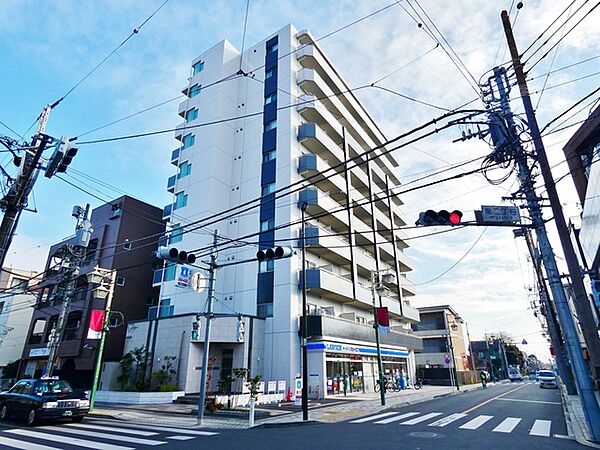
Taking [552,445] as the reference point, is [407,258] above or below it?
above

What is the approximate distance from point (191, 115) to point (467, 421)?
3393 centimetres

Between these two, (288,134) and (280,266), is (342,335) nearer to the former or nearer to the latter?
(280,266)

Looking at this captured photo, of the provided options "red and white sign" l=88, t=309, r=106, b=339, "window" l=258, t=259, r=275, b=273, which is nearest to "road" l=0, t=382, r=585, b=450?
"red and white sign" l=88, t=309, r=106, b=339

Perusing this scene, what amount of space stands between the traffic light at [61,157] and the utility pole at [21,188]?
1143 millimetres

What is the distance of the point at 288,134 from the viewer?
2891 centimetres

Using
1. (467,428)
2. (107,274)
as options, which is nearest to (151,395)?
(107,274)

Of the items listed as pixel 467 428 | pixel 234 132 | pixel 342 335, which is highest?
pixel 234 132

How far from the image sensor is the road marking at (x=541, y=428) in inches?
404

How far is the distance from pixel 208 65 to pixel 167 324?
26.3 metres

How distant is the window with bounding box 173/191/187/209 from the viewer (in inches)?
1272

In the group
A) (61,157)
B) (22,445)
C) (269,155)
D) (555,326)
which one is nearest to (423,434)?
(22,445)

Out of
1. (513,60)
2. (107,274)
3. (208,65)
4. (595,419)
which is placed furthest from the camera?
(208,65)

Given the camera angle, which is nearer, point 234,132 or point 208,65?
point 234,132

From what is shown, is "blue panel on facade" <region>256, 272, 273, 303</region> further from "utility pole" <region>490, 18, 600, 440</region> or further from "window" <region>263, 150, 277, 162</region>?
"utility pole" <region>490, 18, 600, 440</region>
